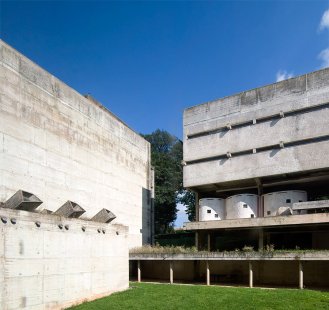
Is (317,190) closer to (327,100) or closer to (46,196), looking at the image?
(327,100)

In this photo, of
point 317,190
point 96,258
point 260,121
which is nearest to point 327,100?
point 260,121

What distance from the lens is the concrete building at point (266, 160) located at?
25.7 meters

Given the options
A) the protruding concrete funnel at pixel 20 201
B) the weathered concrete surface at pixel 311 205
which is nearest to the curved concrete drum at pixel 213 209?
the weathered concrete surface at pixel 311 205

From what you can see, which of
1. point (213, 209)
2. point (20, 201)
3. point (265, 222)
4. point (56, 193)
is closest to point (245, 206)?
point (213, 209)

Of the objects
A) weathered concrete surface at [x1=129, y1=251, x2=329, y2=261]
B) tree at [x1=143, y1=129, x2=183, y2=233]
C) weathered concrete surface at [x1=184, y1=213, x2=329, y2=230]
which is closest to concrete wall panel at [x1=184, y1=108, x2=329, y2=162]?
weathered concrete surface at [x1=184, y1=213, x2=329, y2=230]

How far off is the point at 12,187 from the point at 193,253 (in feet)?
41.1

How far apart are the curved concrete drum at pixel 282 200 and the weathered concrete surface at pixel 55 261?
1196 centimetres

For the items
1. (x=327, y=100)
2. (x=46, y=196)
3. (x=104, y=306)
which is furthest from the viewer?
(x=327, y=100)

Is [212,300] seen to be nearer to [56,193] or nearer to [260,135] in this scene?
[56,193]

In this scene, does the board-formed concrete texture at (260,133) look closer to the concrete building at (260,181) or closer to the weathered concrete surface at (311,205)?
the concrete building at (260,181)

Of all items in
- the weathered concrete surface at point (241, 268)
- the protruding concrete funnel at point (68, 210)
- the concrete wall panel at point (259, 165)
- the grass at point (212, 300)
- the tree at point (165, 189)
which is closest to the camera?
the grass at point (212, 300)

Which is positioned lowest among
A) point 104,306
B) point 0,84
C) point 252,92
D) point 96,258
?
→ point 104,306

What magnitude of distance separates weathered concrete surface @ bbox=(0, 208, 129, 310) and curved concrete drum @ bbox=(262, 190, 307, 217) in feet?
39.2

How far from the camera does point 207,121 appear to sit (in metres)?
30.9
